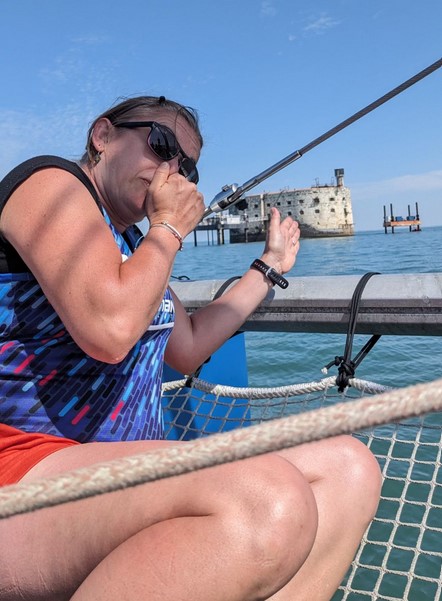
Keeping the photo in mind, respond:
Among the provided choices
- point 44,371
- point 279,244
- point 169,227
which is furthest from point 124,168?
point 279,244

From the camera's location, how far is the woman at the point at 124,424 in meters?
0.72

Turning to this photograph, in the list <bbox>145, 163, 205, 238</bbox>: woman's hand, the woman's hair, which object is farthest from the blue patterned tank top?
the woman's hair

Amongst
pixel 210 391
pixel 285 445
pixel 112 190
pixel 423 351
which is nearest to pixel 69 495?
pixel 285 445

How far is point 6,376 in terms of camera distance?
38.9 inches

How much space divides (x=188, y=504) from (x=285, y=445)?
31 cm

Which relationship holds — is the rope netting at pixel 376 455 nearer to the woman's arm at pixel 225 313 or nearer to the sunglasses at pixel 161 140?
the woman's arm at pixel 225 313

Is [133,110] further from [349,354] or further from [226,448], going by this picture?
[349,354]

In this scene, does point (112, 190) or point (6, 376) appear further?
point (112, 190)

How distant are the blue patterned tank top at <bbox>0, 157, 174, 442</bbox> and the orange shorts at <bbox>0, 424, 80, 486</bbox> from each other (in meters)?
0.05

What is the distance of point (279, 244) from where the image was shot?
70.5 inches

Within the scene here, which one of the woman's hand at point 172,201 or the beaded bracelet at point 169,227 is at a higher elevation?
the woman's hand at point 172,201

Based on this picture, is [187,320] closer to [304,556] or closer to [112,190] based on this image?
[112,190]

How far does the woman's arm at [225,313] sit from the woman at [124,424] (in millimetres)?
278

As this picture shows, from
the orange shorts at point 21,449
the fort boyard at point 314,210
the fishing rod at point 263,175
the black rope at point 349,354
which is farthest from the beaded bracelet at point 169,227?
the fort boyard at point 314,210
